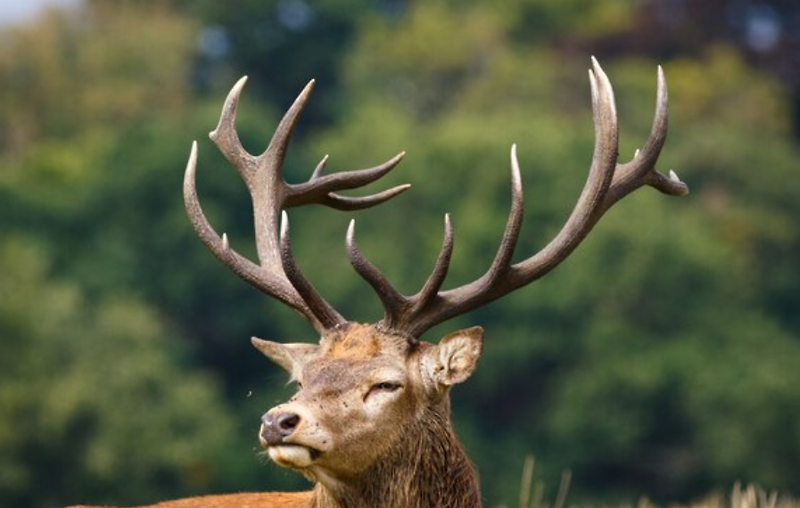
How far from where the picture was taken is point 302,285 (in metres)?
10.6

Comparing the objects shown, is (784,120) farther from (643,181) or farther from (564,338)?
(643,181)

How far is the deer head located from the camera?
1028cm

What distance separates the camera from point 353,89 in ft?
327

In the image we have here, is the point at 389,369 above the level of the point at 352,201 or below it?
below

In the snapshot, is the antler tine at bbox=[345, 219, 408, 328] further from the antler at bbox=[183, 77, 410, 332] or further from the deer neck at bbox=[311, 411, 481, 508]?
the deer neck at bbox=[311, 411, 481, 508]

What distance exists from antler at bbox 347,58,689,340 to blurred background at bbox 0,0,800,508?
3861 centimetres

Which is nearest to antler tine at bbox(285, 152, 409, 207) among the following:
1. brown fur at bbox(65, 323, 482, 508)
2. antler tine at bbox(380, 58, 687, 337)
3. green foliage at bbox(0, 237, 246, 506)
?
antler tine at bbox(380, 58, 687, 337)

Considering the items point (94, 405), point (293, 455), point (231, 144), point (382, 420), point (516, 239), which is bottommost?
point (94, 405)

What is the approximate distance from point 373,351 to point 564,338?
193 feet

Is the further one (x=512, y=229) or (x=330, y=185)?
(x=330, y=185)

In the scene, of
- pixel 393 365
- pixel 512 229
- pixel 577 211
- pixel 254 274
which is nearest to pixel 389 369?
pixel 393 365

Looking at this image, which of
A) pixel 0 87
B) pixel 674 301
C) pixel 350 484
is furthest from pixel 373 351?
pixel 0 87

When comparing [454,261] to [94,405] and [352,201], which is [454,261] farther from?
[352,201]

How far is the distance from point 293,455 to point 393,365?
0.73 metres
